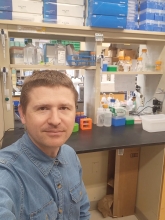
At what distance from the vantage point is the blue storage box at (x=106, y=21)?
173 cm

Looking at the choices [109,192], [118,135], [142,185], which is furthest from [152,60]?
[109,192]

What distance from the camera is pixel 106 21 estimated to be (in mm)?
1757

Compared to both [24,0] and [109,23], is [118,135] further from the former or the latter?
[24,0]

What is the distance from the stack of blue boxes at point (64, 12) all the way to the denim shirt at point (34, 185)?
1229 mm

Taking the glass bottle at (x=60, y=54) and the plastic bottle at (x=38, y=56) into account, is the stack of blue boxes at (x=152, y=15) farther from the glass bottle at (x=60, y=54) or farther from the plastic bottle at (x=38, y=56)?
the plastic bottle at (x=38, y=56)

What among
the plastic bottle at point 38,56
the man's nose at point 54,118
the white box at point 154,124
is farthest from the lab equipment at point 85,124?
the man's nose at point 54,118

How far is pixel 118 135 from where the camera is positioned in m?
1.72

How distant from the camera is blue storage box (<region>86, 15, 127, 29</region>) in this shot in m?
1.73

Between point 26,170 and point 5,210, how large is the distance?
160mm

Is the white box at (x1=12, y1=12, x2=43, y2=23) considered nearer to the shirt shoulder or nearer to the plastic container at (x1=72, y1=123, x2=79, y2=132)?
the plastic container at (x1=72, y1=123, x2=79, y2=132)

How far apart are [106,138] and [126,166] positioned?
47 centimetres

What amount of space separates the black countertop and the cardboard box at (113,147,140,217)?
0.22m

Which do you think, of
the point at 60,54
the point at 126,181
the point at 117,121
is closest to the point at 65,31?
the point at 60,54

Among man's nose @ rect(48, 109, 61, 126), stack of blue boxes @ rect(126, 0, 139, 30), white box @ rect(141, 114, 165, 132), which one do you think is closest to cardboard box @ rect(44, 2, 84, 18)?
stack of blue boxes @ rect(126, 0, 139, 30)
